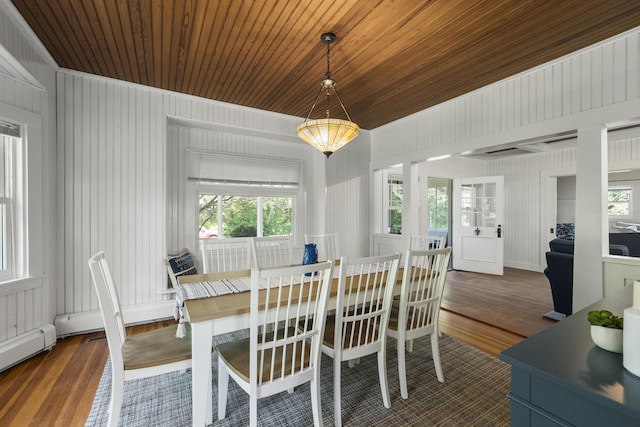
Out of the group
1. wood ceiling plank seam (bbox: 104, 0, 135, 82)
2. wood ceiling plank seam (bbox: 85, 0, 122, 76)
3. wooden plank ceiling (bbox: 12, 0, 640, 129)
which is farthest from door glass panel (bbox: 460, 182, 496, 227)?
wood ceiling plank seam (bbox: 85, 0, 122, 76)

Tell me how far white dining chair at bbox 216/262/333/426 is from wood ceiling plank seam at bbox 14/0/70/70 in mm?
2475

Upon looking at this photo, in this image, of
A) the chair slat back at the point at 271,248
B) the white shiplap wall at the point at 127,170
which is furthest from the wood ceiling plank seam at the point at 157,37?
the chair slat back at the point at 271,248

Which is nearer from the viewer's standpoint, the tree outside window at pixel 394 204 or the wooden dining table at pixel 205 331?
the wooden dining table at pixel 205 331

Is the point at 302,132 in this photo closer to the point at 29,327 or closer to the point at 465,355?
the point at 465,355

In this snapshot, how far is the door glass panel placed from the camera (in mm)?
5668

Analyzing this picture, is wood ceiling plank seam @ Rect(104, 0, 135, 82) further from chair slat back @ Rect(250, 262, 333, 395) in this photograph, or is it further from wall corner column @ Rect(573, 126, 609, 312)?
wall corner column @ Rect(573, 126, 609, 312)

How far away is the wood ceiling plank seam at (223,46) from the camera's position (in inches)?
77.7

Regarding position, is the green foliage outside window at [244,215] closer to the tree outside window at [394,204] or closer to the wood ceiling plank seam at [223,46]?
the wood ceiling plank seam at [223,46]

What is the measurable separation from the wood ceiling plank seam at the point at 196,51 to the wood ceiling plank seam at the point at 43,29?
0.95 m

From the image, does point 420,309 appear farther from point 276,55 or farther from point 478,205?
point 478,205

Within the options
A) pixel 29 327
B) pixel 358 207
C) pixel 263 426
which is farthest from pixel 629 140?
pixel 29 327

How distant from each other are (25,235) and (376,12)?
11.0 feet

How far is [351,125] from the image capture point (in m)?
2.37

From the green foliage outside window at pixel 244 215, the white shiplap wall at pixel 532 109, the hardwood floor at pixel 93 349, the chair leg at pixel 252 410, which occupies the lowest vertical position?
the hardwood floor at pixel 93 349
